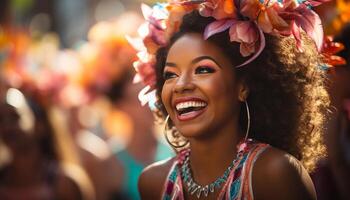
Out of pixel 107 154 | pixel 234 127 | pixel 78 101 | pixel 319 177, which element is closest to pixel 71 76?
pixel 78 101

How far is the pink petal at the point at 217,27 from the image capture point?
16.0ft

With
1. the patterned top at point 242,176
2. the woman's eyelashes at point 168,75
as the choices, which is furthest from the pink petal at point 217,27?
the patterned top at point 242,176

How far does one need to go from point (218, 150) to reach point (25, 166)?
11.7 feet

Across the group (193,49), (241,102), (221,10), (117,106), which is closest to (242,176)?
(241,102)

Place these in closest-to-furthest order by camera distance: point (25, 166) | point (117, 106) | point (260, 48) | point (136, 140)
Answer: point (260, 48) < point (25, 166) < point (136, 140) < point (117, 106)

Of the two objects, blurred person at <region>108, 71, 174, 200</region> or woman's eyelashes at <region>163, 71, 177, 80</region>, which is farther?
blurred person at <region>108, 71, 174, 200</region>

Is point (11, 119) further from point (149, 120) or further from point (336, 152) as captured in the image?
point (336, 152)

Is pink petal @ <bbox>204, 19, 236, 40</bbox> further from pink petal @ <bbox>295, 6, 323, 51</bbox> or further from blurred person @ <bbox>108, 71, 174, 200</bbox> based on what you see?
blurred person @ <bbox>108, 71, 174, 200</bbox>

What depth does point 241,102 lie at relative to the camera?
5.05 meters

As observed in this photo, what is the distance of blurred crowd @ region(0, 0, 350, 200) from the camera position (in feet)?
20.2

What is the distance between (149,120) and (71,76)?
1449mm

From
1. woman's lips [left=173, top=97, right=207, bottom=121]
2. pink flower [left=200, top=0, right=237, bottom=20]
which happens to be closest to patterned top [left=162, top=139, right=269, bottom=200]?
woman's lips [left=173, top=97, right=207, bottom=121]

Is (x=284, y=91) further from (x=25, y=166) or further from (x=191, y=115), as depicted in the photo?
(x=25, y=166)

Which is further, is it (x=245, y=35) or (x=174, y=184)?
(x=174, y=184)
